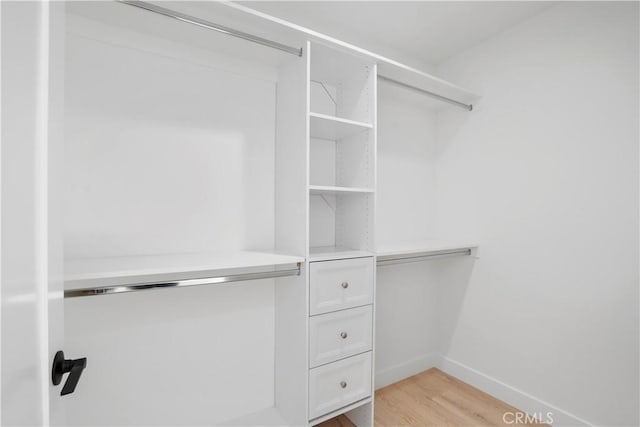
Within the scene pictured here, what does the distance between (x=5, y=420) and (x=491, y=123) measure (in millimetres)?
2635

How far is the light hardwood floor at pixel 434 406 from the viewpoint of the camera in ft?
5.98

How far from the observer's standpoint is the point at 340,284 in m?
1.57

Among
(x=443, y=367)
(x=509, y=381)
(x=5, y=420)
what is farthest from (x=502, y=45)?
(x=5, y=420)

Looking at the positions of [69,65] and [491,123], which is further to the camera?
[491,123]

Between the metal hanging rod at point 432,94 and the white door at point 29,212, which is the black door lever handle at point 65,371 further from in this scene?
the metal hanging rod at point 432,94

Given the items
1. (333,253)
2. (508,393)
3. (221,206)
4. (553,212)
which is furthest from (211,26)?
(508,393)

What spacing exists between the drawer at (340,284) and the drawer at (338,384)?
1.03ft

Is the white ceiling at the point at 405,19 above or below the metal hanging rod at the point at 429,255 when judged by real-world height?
above

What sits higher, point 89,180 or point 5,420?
point 89,180

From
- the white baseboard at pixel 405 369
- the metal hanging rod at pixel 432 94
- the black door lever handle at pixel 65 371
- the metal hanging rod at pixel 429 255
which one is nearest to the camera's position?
the black door lever handle at pixel 65 371

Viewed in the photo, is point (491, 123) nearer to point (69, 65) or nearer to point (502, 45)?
point (502, 45)

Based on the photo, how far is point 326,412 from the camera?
153 cm

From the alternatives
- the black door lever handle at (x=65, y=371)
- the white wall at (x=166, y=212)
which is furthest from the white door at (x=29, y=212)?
the white wall at (x=166, y=212)

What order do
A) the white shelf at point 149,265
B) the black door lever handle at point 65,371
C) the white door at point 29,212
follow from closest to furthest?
the white door at point 29,212, the black door lever handle at point 65,371, the white shelf at point 149,265
